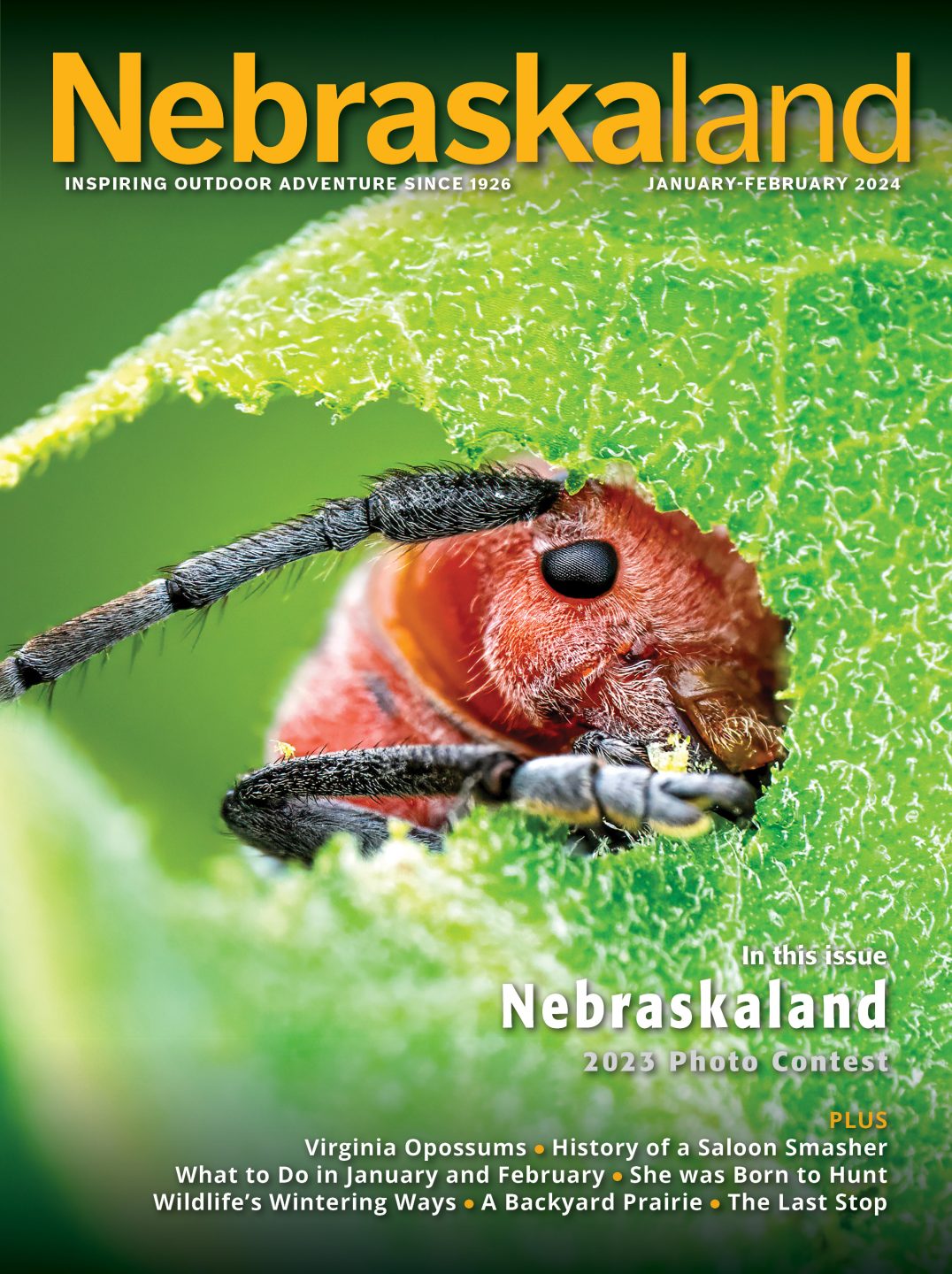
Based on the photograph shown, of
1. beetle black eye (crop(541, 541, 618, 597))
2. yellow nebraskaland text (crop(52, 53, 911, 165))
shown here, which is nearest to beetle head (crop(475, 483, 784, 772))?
beetle black eye (crop(541, 541, 618, 597))

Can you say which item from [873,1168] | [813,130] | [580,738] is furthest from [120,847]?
[813,130]

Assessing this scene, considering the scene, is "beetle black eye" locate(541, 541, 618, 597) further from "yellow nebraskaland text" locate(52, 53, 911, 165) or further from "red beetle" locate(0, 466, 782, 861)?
"yellow nebraskaland text" locate(52, 53, 911, 165)

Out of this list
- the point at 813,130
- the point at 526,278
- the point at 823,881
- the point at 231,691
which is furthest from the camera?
the point at 231,691

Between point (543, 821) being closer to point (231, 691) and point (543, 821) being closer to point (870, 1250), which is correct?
point (870, 1250)

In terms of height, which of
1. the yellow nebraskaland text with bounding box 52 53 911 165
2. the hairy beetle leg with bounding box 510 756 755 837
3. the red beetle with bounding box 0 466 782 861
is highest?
the yellow nebraskaland text with bounding box 52 53 911 165

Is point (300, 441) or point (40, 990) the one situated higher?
point (300, 441)

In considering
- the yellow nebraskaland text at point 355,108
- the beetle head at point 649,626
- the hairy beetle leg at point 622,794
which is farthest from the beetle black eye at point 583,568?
the yellow nebraskaland text at point 355,108

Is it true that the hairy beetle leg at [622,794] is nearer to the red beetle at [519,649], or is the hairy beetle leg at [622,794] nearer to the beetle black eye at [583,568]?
the red beetle at [519,649]

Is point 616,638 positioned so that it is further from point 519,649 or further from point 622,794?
point 622,794

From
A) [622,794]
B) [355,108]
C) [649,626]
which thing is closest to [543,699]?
[649,626]
